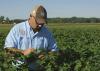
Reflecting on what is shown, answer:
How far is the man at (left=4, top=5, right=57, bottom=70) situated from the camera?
6.73 m

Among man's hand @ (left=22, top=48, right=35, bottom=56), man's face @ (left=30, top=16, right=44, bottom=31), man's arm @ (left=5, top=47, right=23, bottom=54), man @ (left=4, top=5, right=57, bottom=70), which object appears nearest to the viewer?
man's hand @ (left=22, top=48, right=35, bottom=56)

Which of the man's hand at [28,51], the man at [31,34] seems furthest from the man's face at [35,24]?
the man's hand at [28,51]

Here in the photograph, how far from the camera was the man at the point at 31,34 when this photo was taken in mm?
6727

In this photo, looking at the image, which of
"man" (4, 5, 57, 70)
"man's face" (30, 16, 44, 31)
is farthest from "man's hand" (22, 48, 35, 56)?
"man's face" (30, 16, 44, 31)

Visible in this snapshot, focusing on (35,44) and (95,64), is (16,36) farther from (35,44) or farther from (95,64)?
(95,64)

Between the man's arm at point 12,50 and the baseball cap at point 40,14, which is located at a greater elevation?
the baseball cap at point 40,14

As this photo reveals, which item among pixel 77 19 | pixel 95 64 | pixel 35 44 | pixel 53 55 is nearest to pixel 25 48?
pixel 35 44

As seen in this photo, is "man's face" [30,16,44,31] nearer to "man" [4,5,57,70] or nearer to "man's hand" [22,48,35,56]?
"man" [4,5,57,70]

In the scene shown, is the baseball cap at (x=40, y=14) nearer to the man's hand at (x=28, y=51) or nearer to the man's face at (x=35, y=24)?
the man's face at (x=35, y=24)

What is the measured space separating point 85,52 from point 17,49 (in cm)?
114

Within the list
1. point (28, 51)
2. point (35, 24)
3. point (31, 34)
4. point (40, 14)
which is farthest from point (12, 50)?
point (40, 14)

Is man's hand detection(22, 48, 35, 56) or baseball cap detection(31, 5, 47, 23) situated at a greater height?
baseball cap detection(31, 5, 47, 23)

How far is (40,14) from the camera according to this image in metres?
6.69

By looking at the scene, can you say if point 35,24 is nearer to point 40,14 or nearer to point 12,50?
point 40,14
